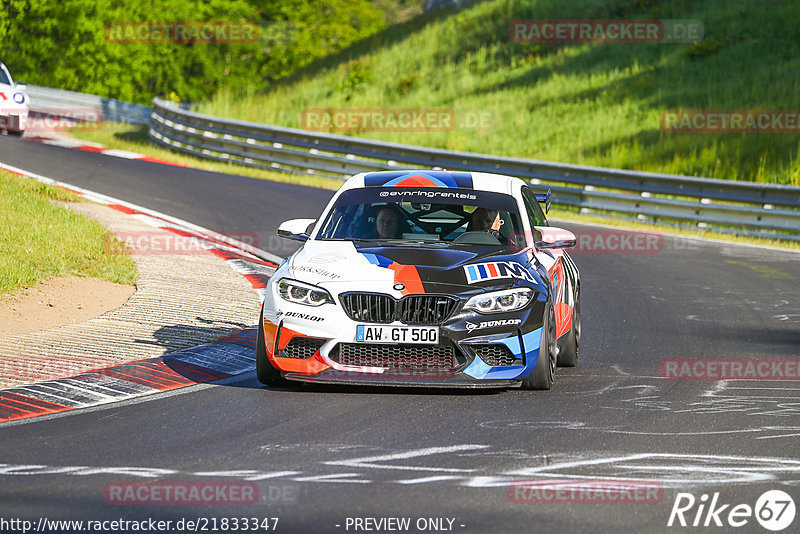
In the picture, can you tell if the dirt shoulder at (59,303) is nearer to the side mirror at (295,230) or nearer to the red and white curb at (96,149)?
the side mirror at (295,230)

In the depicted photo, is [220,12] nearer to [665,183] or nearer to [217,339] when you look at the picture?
[665,183]

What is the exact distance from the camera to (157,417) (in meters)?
7.50

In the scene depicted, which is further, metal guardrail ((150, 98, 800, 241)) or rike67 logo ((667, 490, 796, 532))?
metal guardrail ((150, 98, 800, 241))

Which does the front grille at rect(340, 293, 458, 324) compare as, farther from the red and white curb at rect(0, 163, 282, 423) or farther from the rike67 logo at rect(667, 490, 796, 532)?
the rike67 logo at rect(667, 490, 796, 532)

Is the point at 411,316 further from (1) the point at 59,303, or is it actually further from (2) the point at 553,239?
(1) the point at 59,303

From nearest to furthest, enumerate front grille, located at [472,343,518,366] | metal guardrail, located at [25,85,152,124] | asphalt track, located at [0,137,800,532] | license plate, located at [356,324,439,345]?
1. asphalt track, located at [0,137,800,532]
2. license plate, located at [356,324,439,345]
3. front grille, located at [472,343,518,366]
4. metal guardrail, located at [25,85,152,124]

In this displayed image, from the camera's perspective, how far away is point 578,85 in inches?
1426

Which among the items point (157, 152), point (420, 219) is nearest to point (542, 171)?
point (157, 152)

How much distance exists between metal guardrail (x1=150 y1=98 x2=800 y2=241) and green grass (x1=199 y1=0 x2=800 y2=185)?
157 inches

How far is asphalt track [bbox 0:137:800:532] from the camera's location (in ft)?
17.8

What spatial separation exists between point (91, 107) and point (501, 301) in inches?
1349

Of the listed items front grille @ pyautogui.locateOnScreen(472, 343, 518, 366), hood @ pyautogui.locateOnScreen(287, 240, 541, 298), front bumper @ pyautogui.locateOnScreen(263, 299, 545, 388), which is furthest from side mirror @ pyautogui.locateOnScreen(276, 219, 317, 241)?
front grille @ pyautogui.locateOnScreen(472, 343, 518, 366)

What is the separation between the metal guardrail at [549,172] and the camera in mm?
21453

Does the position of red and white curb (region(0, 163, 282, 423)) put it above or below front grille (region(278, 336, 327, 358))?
below
